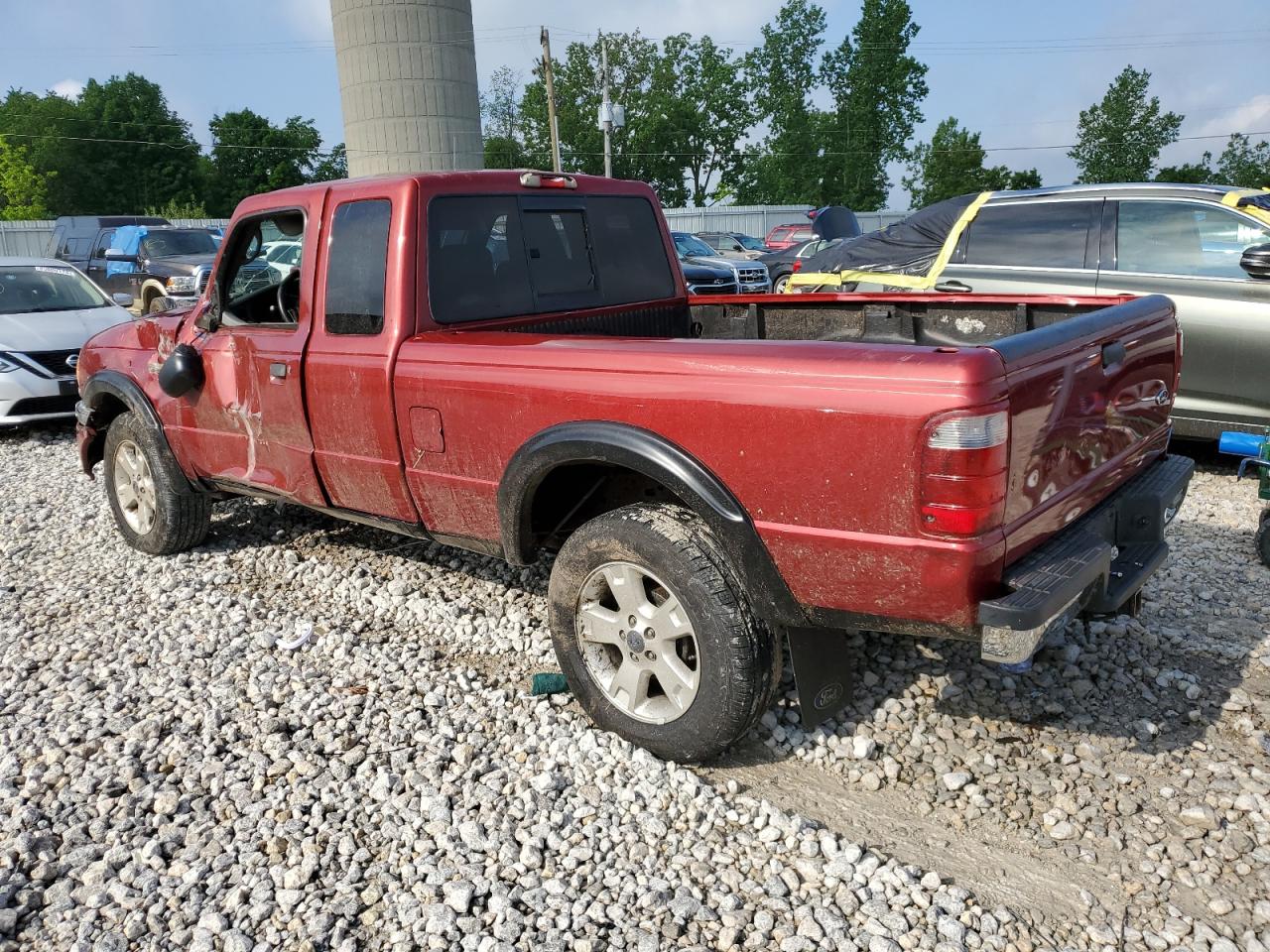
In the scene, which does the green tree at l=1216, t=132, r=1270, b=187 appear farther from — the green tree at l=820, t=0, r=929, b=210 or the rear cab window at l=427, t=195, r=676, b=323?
the rear cab window at l=427, t=195, r=676, b=323

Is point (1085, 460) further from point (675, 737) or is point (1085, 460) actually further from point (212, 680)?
point (212, 680)

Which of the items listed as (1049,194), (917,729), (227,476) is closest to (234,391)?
(227,476)

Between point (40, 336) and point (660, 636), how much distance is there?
8.61 m

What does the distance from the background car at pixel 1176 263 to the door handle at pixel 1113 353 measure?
3177 mm

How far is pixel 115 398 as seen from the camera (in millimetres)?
5551

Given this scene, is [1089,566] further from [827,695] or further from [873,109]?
[873,109]

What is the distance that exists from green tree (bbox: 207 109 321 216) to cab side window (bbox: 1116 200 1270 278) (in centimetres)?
7603

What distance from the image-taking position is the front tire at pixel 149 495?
5.18 m

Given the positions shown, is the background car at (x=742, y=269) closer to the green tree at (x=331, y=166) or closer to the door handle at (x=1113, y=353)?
the door handle at (x=1113, y=353)

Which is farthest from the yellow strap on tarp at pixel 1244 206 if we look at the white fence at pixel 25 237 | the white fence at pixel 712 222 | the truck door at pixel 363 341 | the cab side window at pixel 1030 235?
the white fence at pixel 25 237

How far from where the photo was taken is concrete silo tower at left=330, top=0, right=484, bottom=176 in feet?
60.2

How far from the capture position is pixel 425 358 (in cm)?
355

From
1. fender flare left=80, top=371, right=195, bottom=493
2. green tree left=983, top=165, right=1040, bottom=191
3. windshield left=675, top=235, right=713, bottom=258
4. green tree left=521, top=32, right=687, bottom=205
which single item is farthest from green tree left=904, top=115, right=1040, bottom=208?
fender flare left=80, top=371, right=195, bottom=493

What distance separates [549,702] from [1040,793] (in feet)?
5.76
